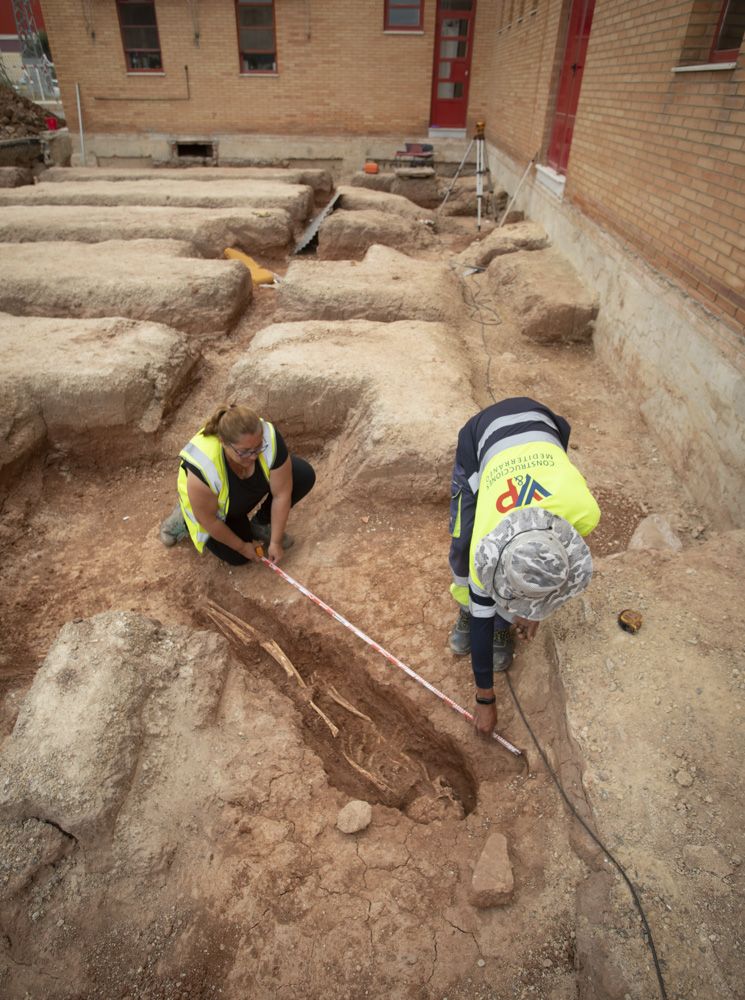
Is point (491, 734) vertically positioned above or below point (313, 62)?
below

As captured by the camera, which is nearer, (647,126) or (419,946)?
(419,946)

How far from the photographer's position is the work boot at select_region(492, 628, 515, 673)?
2.98 meters

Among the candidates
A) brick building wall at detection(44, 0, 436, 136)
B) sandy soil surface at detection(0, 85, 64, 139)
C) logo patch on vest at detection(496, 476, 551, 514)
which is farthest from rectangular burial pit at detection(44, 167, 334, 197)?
logo patch on vest at detection(496, 476, 551, 514)

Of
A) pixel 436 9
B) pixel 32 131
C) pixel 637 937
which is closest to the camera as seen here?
pixel 637 937

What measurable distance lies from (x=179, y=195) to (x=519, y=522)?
1019 centimetres

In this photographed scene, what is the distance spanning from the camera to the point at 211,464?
3186mm

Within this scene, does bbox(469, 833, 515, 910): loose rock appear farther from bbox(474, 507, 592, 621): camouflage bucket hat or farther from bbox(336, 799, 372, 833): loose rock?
bbox(474, 507, 592, 621): camouflage bucket hat

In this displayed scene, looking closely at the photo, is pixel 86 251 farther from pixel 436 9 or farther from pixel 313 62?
pixel 436 9

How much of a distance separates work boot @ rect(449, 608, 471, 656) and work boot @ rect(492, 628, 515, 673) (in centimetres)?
16

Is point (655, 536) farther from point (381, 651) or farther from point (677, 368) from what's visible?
point (381, 651)

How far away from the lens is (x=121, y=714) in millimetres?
2711

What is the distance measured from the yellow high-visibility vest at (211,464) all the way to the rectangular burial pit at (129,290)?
3650 millimetres

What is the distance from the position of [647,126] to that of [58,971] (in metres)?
6.71

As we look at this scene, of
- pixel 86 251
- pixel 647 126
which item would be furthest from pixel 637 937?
pixel 86 251
